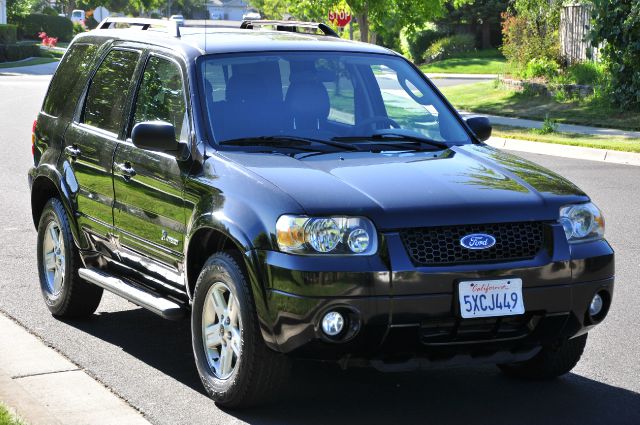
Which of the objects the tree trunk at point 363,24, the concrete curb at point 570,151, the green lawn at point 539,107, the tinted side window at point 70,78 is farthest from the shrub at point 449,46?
the tinted side window at point 70,78

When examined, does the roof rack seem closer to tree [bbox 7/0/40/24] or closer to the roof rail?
the roof rail

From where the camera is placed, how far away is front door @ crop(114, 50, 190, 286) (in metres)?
6.28

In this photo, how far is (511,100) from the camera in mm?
28328

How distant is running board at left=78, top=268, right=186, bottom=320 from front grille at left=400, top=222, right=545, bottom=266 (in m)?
1.53

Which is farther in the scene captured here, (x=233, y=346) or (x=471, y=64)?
(x=471, y=64)

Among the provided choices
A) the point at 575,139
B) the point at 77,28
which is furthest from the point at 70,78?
the point at 77,28

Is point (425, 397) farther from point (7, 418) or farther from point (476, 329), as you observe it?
point (7, 418)

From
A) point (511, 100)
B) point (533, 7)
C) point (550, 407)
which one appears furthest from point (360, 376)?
point (533, 7)

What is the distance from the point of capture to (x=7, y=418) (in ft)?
17.3

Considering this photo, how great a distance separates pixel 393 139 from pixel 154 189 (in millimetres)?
1297

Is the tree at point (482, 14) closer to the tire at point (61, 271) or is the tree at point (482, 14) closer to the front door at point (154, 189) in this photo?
the tire at point (61, 271)

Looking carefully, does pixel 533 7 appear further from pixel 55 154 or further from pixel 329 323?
pixel 329 323

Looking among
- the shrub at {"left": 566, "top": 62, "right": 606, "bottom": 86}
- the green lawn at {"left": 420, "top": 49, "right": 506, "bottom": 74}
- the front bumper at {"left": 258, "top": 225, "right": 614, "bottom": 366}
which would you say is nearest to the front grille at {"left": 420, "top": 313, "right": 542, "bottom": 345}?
the front bumper at {"left": 258, "top": 225, "right": 614, "bottom": 366}

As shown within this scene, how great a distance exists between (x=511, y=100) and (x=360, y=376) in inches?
886
